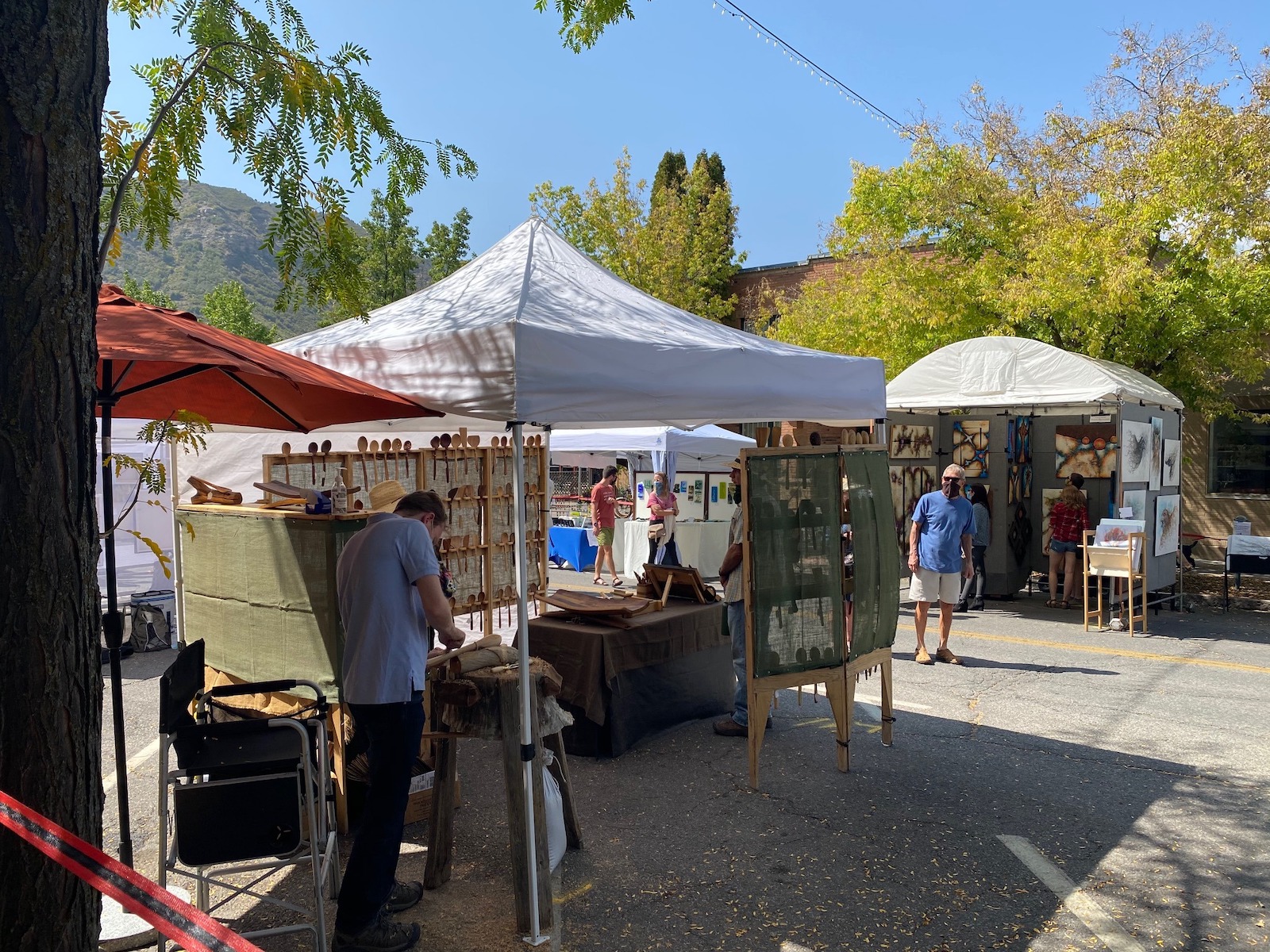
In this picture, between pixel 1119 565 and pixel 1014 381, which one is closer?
pixel 1119 565

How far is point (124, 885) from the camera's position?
A: 196 centimetres

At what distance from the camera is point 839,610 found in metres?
6.00

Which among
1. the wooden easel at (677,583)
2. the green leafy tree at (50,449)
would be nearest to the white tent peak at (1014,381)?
the wooden easel at (677,583)

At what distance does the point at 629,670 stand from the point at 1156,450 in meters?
10.00

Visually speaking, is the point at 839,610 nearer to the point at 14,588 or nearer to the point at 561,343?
the point at 561,343

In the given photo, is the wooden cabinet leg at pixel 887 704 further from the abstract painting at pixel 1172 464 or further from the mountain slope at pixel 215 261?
the mountain slope at pixel 215 261

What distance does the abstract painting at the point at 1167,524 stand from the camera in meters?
13.0

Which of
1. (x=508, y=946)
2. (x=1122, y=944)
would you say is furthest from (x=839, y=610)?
(x=508, y=946)

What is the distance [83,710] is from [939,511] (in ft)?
25.9

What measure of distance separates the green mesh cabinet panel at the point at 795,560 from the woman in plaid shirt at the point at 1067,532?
828 centimetres

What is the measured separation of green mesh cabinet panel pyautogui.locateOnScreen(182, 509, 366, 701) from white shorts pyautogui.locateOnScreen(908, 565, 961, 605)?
5904mm

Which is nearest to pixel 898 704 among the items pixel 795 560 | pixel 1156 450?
pixel 795 560

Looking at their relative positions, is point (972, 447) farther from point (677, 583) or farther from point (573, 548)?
point (677, 583)

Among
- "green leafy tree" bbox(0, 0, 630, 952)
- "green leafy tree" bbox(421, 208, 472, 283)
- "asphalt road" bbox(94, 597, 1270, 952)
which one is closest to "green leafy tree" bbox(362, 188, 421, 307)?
"green leafy tree" bbox(421, 208, 472, 283)
